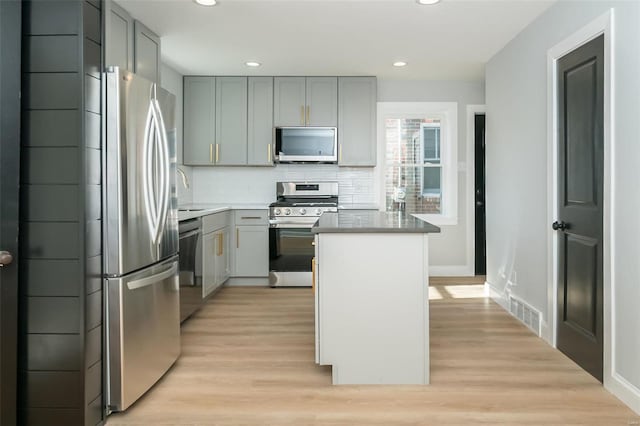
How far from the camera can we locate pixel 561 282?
11.1 ft

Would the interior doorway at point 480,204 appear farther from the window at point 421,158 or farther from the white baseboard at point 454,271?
the window at point 421,158

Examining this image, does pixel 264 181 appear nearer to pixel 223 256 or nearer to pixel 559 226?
pixel 223 256

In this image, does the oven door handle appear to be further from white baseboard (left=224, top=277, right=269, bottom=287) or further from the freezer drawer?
the freezer drawer

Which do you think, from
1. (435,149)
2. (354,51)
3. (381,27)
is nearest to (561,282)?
(381,27)

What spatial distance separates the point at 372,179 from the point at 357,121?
74cm

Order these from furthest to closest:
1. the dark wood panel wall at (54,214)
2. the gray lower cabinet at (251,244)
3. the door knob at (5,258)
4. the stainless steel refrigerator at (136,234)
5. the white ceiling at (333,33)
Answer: the gray lower cabinet at (251,244)
the white ceiling at (333,33)
the stainless steel refrigerator at (136,234)
the dark wood panel wall at (54,214)
the door knob at (5,258)

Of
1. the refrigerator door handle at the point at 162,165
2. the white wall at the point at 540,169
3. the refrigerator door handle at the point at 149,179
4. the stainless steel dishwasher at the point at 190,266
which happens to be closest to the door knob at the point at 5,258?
the refrigerator door handle at the point at 149,179

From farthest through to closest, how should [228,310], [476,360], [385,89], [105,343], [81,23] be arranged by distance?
[385,89] → [228,310] → [476,360] → [105,343] → [81,23]

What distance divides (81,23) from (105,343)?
146 cm

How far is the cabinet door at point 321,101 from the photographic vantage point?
5.75 m

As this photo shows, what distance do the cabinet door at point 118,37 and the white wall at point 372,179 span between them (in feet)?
8.48

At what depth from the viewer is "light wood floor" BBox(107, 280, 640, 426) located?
2.43 m

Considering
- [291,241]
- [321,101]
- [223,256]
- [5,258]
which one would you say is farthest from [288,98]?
[5,258]

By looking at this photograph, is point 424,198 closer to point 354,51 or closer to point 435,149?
point 435,149
